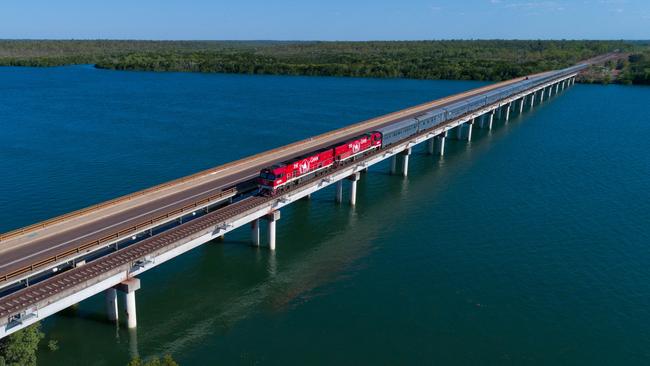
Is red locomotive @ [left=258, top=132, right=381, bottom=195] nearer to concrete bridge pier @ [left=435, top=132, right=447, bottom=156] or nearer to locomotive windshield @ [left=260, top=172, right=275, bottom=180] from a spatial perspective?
locomotive windshield @ [left=260, top=172, right=275, bottom=180]

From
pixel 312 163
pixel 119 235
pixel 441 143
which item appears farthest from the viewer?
pixel 441 143

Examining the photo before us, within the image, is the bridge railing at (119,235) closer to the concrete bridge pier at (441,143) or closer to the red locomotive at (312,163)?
the red locomotive at (312,163)

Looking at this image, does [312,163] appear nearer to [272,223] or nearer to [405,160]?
[272,223]

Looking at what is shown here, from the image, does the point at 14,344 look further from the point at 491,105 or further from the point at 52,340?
the point at 491,105

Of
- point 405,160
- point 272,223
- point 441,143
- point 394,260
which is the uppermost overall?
point 441,143

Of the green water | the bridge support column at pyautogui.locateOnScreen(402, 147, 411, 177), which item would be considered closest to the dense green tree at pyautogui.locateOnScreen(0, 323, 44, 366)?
the green water

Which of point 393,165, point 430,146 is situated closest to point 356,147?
point 393,165

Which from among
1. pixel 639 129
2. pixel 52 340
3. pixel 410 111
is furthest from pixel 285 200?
pixel 639 129
